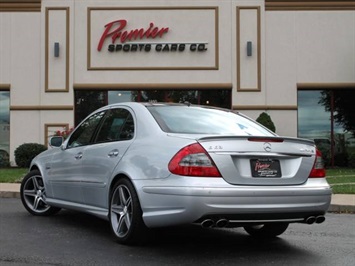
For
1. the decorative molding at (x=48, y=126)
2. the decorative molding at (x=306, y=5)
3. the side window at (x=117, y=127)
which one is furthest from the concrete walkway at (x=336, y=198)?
the decorative molding at (x=306, y=5)

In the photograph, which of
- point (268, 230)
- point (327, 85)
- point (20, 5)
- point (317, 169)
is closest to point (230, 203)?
point (317, 169)

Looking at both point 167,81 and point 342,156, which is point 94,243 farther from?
point 342,156

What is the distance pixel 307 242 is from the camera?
5938 millimetres

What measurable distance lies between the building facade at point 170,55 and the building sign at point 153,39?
0.12 feet

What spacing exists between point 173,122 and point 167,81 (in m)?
13.4

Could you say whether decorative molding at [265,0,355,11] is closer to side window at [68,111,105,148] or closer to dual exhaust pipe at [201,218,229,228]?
side window at [68,111,105,148]

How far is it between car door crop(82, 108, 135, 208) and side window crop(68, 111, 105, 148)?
0.19 m

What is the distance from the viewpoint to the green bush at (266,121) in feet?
58.0

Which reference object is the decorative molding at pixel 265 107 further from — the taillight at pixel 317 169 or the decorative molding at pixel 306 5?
the taillight at pixel 317 169

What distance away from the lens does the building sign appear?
740 inches

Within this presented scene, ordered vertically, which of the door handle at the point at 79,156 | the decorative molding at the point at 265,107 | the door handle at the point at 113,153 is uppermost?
the decorative molding at the point at 265,107

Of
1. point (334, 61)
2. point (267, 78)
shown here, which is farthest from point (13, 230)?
point (334, 61)

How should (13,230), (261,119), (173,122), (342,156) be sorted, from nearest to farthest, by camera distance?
(173,122) → (13,230) → (261,119) → (342,156)

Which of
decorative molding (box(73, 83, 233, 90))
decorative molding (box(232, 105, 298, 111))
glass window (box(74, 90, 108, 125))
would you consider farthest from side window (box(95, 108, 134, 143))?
glass window (box(74, 90, 108, 125))
